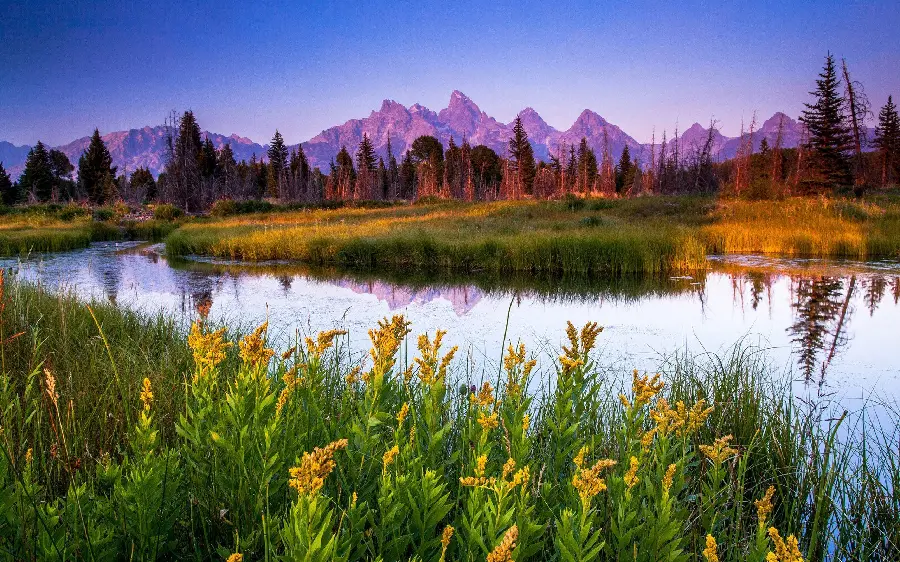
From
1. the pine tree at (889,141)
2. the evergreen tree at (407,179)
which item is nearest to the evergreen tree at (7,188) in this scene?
the evergreen tree at (407,179)

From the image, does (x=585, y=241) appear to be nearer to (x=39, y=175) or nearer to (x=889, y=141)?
(x=889, y=141)

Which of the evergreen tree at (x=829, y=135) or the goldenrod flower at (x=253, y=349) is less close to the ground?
the evergreen tree at (x=829, y=135)

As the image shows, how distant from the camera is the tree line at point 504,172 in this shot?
40500 millimetres

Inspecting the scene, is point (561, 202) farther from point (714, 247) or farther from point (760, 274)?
point (760, 274)

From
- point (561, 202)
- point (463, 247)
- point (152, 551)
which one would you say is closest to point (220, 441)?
point (152, 551)

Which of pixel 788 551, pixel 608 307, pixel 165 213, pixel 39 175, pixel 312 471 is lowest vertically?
pixel 608 307

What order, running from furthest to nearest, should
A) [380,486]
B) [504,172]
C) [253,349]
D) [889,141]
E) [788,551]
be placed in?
[504,172] → [889,141] → [253,349] → [380,486] → [788,551]

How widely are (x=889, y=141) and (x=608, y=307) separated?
5676cm

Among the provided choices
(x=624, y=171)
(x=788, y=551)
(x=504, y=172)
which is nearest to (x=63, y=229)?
(x=788, y=551)

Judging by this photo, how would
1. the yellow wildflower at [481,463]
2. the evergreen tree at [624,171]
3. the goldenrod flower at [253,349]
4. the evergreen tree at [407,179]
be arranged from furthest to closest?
the evergreen tree at [624,171] < the evergreen tree at [407,179] < the goldenrod flower at [253,349] < the yellow wildflower at [481,463]

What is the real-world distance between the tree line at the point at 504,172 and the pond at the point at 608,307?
24078 millimetres

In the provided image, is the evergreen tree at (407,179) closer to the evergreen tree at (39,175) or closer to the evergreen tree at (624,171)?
the evergreen tree at (624,171)

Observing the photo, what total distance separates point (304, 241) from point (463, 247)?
694 centimetres

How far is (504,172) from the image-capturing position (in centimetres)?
6975
